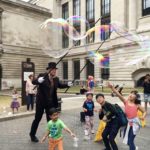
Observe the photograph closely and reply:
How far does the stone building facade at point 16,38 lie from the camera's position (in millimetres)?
43688

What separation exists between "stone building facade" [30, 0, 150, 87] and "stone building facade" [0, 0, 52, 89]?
496cm

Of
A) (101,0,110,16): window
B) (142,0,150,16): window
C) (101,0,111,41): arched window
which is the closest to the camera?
(142,0,150,16): window

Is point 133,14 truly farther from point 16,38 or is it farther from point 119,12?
point 16,38

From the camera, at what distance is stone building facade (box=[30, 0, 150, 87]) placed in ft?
114

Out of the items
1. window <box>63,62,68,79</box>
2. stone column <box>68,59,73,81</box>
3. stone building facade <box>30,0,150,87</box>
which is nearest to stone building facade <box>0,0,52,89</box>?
window <box>63,62,68,79</box>

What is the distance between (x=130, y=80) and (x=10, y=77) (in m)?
18.2

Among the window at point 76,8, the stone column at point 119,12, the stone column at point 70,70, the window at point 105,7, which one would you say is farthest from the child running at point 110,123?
the window at point 76,8

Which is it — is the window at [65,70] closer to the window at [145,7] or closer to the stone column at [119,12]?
the stone column at [119,12]

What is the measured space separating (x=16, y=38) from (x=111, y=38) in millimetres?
14780

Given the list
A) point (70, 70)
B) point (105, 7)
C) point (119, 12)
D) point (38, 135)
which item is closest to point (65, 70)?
point (70, 70)

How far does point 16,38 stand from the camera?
45.3 meters

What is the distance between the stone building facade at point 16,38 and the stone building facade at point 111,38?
4959mm

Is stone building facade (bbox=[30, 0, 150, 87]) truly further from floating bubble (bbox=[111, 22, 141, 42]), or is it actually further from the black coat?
the black coat

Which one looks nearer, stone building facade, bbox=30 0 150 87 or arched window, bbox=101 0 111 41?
stone building facade, bbox=30 0 150 87
